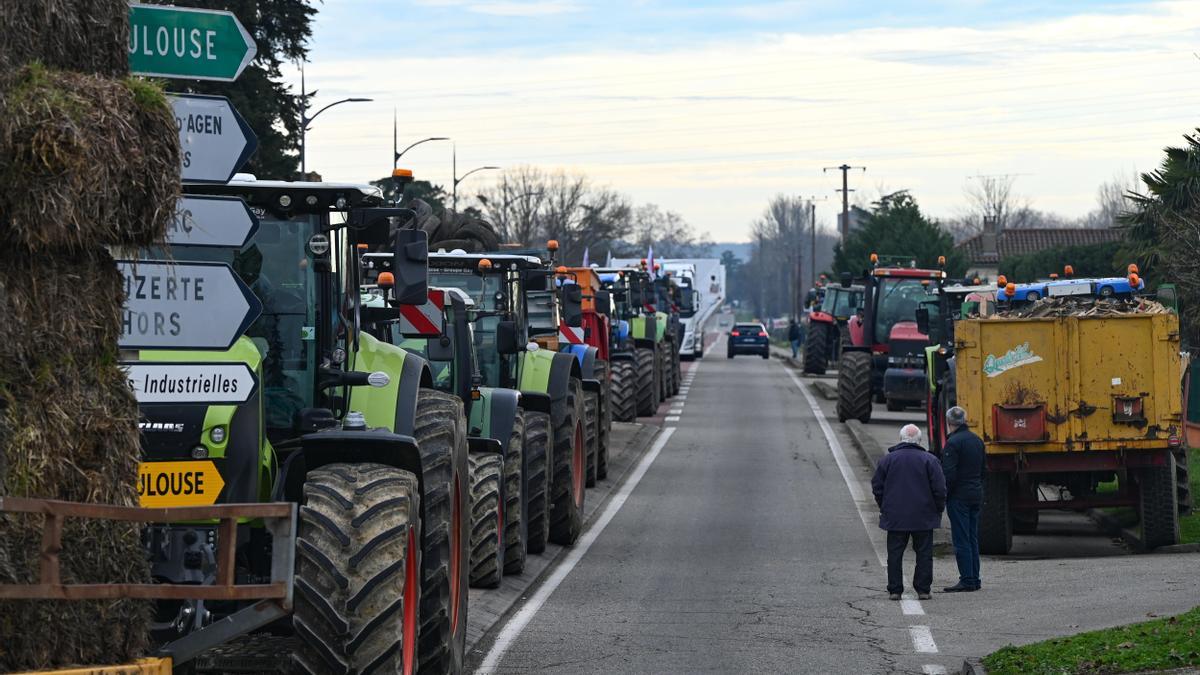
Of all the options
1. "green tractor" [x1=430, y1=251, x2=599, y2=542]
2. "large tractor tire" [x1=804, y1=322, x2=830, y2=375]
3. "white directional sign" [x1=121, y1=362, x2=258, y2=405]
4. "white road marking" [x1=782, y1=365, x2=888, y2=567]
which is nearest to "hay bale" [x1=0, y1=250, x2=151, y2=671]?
"white directional sign" [x1=121, y1=362, x2=258, y2=405]

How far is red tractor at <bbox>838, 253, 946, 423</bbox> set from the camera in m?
33.5

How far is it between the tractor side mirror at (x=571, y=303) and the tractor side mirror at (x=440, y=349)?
7.98 metres

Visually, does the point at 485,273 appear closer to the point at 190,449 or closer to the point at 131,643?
the point at 190,449

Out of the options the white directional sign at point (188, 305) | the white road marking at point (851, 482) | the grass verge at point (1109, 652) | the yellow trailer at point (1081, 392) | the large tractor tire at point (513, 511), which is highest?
the white directional sign at point (188, 305)

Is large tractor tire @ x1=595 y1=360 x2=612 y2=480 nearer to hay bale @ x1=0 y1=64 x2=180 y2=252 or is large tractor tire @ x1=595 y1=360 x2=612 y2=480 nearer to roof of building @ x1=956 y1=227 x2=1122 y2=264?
hay bale @ x1=0 y1=64 x2=180 y2=252

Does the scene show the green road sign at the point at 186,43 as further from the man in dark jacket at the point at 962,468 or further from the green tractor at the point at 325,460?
the man in dark jacket at the point at 962,468

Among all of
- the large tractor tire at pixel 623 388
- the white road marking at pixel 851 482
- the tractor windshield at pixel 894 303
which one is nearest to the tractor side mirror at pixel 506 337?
the white road marking at pixel 851 482

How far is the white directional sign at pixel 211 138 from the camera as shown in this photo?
25.3 ft

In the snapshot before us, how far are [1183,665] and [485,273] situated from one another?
9531mm

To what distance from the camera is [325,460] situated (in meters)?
8.79

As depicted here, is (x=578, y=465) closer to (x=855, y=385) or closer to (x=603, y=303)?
(x=603, y=303)

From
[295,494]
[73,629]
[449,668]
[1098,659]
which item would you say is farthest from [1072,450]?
[73,629]

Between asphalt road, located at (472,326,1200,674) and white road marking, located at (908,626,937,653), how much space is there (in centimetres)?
2

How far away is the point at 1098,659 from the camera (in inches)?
426
